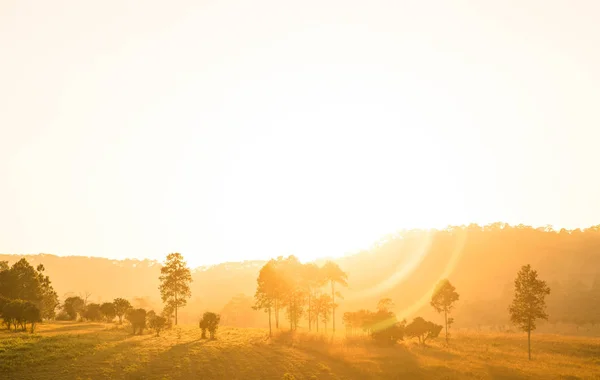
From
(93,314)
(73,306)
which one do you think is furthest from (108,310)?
(73,306)

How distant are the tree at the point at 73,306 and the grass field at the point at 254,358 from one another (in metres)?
28.9

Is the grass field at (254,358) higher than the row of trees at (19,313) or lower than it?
lower

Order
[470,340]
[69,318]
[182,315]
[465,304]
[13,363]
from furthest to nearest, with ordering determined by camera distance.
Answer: [182,315]
[465,304]
[69,318]
[470,340]
[13,363]

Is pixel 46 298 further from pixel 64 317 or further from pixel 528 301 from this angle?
pixel 528 301

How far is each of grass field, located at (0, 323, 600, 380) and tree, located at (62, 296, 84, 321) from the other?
28894 millimetres

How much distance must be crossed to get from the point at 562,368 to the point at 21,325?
3142 inches

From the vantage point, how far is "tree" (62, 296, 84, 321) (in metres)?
100

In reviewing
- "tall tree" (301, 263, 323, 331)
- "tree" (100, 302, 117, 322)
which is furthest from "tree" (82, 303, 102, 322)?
"tall tree" (301, 263, 323, 331)

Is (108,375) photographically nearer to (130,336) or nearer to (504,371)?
(130,336)

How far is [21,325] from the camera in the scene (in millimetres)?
63750

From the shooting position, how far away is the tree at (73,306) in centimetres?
10012

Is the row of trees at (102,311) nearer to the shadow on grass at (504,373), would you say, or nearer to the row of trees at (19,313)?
the row of trees at (19,313)

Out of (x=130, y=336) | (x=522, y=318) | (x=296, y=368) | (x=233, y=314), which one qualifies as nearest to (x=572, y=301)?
(x=522, y=318)

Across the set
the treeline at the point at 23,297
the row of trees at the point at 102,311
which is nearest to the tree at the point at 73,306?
the row of trees at the point at 102,311
